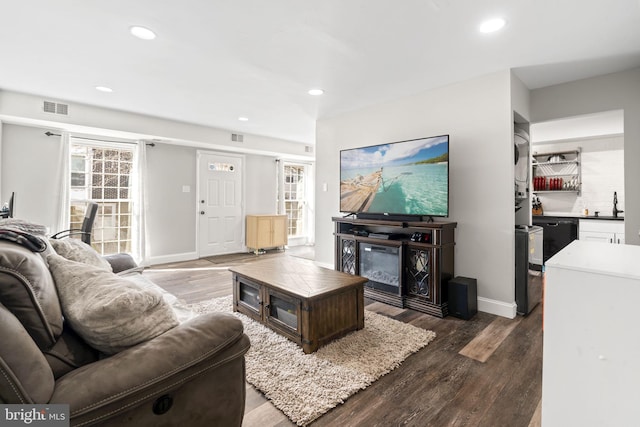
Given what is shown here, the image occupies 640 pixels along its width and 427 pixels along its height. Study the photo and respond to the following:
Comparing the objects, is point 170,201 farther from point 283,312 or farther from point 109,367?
point 109,367

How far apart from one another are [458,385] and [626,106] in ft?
10.4

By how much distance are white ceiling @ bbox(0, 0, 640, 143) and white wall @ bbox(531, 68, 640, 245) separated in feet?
0.49

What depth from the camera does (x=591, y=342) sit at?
1072 millimetres

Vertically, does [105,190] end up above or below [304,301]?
above

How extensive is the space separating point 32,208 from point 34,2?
124 inches

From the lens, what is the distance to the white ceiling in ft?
6.64

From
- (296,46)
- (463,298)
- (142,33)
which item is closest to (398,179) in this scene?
(463,298)

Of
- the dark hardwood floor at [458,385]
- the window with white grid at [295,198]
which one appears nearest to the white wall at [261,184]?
the window with white grid at [295,198]

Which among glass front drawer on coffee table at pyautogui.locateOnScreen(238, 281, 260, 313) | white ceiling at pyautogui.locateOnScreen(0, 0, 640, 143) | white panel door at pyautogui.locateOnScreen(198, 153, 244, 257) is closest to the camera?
white ceiling at pyautogui.locateOnScreen(0, 0, 640, 143)

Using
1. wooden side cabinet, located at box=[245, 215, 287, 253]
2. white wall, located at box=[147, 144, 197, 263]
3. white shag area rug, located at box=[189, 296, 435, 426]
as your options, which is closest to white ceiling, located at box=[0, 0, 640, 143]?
white wall, located at box=[147, 144, 197, 263]

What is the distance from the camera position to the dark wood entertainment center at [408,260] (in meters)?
2.98

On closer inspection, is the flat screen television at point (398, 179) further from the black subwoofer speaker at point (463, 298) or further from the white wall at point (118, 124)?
the white wall at point (118, 124)

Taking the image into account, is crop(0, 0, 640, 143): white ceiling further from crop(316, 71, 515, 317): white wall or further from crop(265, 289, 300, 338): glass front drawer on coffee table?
crop(265, 289, 300, 338): glass front drawer on coffee table

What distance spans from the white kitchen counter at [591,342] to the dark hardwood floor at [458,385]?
0.57m
